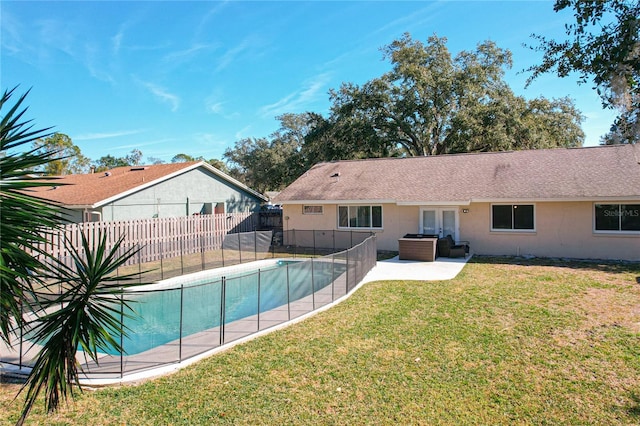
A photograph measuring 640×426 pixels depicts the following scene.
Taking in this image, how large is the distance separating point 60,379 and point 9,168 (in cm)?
A: 183

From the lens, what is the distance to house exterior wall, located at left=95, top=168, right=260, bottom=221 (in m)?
20.1

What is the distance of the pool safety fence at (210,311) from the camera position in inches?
262

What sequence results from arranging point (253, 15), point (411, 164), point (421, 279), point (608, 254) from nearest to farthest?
point (421, 279)
point (253, 15)
point (608, 254)
point (411, 164)

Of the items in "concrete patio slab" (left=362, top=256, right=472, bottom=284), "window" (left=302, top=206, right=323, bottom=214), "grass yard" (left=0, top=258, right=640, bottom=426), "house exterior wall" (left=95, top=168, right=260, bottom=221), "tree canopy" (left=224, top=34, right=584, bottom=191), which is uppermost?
"tree canopy" (left=224, top=34, right=584, bottom=191)

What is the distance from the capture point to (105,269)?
3.49 m

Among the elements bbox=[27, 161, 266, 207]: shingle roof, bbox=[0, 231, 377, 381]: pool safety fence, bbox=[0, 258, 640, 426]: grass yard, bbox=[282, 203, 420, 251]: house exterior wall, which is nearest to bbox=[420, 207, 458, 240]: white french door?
bbox=[282, 203, 420, 251]: house exterior wall

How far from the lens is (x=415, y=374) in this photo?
6.07 meters

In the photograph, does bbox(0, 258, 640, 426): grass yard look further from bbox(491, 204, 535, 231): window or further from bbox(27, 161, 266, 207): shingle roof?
bbox(27, 161, 266, 207): shingle roof

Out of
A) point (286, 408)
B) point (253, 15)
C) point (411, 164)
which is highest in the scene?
point (253, 15)

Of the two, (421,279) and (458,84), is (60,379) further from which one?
(458,84)

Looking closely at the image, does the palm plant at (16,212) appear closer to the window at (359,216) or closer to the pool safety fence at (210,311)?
the pool safety fence at (210,311)

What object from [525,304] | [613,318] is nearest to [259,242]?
[525,304]

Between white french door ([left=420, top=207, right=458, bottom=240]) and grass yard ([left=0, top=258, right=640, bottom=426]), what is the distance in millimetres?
8522

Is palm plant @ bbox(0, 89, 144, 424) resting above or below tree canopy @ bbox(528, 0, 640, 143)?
below
